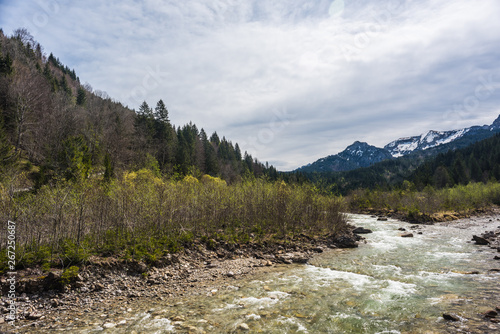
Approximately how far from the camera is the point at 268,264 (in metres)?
12.3

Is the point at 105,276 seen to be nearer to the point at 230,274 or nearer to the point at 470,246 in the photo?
the point at 230,274

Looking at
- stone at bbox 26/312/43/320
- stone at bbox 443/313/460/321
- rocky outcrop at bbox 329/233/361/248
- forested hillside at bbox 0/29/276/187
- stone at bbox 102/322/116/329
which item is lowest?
rocky outcrop at bbox 329/233/361/248

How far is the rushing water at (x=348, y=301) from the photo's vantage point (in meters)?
6.27

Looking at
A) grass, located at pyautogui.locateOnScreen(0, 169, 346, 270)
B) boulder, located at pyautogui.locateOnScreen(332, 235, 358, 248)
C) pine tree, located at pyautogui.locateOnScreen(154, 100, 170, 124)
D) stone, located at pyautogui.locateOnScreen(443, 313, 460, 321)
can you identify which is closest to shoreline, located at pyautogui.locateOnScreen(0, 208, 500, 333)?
grass, located at pyautogui.locateOnScreen(0, 169, 346, 270)

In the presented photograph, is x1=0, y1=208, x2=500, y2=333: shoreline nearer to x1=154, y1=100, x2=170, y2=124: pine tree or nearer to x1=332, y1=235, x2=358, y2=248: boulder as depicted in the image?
x1=332, y1=235, x2=358, y2=248: boulder

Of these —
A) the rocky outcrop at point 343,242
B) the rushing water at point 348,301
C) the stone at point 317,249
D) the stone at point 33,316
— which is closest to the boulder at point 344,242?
the rocky outcrop at point 343,242

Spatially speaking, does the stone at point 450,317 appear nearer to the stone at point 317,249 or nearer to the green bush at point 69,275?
the stone at point 317,249

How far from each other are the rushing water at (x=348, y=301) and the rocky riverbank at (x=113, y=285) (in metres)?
0.99

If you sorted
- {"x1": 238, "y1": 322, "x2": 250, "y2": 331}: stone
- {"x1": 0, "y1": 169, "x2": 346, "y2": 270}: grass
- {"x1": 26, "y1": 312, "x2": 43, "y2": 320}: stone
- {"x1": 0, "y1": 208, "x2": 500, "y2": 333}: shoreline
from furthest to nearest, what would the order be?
{"x1": 0, "y1": 169, "x2": 346, "y2": 270}: grass, {"x1": 0, "y1": 208, "x2": 500, "y2": 333}: shoreline, {"x1": 26, "y1": 312, "x2": 43, "y2": 320}: stone, {"x1": 238, "y1": 322, "x2": 250, "y2": 331}: stone

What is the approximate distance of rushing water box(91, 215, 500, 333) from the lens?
6.27 metres

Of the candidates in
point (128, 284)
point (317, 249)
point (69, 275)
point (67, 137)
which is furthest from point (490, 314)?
point (67, 137)

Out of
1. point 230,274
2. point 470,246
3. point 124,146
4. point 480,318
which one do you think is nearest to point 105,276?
point 230,274

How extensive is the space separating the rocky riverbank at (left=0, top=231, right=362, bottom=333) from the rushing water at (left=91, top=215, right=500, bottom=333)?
3.26ft

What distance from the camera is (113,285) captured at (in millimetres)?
8570
